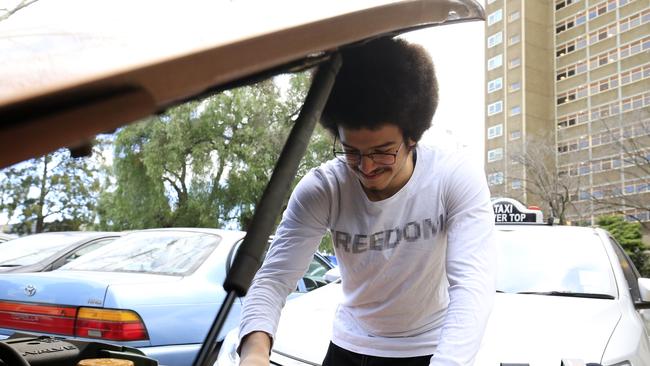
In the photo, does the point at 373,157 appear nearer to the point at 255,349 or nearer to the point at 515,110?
the point at 255,349

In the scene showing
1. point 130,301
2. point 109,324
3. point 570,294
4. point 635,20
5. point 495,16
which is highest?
point 495,16

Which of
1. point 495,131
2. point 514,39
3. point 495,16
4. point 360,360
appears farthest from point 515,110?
point 360,360

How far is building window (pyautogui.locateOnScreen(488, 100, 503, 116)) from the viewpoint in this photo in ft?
189

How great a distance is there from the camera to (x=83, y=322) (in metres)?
3.52

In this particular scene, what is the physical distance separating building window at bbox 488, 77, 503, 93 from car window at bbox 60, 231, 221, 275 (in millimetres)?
57882

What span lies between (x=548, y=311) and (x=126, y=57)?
10.1 feet

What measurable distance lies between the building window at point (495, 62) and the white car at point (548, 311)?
190 feet

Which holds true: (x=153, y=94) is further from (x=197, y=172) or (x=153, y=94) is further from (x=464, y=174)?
(x=464, y=174)

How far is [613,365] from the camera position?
270 cm

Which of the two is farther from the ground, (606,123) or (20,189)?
(606,123)

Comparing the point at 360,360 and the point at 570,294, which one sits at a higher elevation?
the point at 570,294

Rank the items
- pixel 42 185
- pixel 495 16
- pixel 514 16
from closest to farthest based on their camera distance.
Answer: pixel 42 185 < pixel 514 16 < pixel 495 16

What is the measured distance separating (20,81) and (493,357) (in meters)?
2.51

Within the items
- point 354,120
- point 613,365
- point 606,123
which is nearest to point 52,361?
point 354,120
